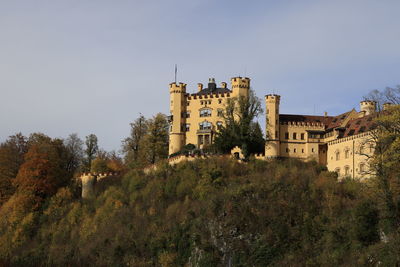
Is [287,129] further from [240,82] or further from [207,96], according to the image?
[207,96]

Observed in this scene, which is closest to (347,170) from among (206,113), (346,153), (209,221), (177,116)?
(346,153)

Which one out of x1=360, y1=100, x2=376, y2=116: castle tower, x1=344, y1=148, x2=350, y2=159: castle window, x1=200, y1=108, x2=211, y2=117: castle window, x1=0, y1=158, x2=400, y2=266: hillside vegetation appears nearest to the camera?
x1=0, y1=158, x2=400, y2=266: hillside vegetation

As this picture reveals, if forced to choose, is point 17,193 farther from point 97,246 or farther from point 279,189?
point 279,189

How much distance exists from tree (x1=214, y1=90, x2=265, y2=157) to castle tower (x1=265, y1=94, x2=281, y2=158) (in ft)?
2.76

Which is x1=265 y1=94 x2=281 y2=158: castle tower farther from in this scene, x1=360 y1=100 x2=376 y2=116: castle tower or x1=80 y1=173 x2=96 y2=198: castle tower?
x1=80 y1=173 x2=96 y2=198: castle tower

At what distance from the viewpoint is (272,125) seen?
74188 mm

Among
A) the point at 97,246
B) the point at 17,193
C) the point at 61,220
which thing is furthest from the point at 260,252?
the point at 17,193

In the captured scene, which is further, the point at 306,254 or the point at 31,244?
the point at 31,244

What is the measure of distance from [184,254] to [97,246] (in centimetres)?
1015

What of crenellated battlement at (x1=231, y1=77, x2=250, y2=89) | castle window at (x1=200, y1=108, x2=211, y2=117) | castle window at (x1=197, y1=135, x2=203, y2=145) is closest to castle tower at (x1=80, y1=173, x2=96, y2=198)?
castle window at (x1=197, y1=135, x2=203, y2=145)

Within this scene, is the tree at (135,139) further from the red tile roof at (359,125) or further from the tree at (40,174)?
the red tile roof at (359,125)

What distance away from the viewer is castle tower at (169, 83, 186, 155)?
265 ft

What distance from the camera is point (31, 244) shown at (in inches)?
2766

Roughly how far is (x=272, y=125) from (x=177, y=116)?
13.2 meters
